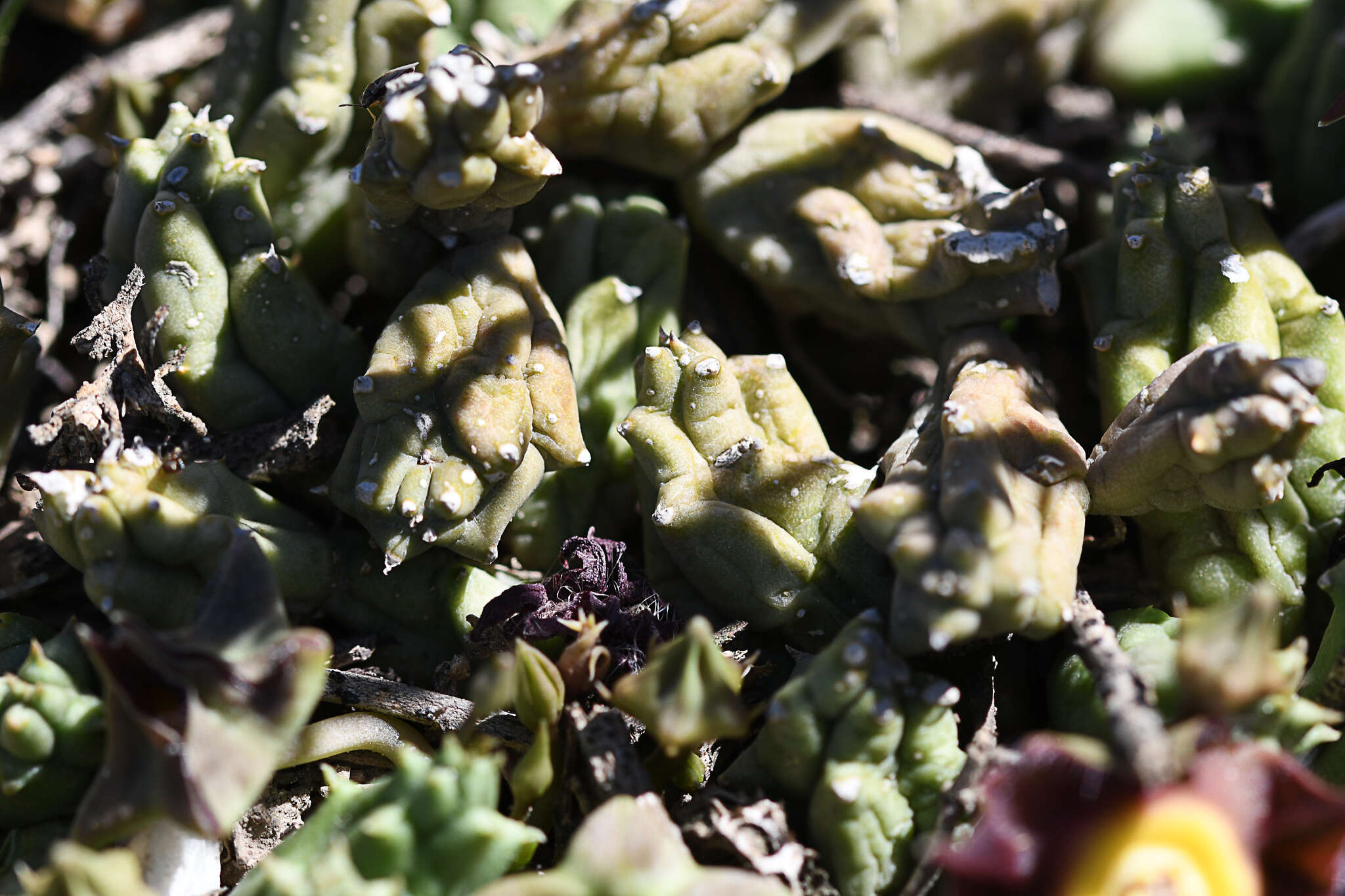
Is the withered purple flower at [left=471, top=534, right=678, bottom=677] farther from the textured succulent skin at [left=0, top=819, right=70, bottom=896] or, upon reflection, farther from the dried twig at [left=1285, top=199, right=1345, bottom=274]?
the dried twig at [left=1285, top=199, right=1345, bottom=274]

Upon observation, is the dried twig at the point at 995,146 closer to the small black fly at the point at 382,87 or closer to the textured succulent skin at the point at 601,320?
the textured succulent skin at the point at 601,320

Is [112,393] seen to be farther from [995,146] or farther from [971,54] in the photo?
[971,54]

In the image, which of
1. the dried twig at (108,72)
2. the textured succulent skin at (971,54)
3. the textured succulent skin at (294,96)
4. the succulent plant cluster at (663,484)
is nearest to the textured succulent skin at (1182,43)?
the textured succulent skin at (971,54)

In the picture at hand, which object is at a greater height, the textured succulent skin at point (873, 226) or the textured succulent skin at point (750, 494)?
the textured succulent skin at point (873, 226)

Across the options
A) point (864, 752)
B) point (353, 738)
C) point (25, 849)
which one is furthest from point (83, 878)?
point (864, 752)

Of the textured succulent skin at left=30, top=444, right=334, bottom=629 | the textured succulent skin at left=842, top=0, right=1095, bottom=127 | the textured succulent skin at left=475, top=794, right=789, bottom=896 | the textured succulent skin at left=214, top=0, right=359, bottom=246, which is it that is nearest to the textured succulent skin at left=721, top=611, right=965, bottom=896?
the textured succulent skin at left=475, top=794, right=789, bottom=896

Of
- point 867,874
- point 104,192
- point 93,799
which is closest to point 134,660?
point 93,799
